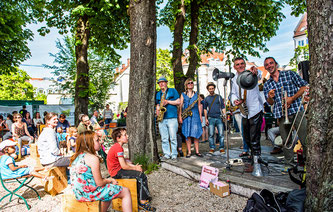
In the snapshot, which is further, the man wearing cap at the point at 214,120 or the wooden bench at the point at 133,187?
the man wearing cap at the point at 214,120

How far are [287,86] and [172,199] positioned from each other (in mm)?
3026

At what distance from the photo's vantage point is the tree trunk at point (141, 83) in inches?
216

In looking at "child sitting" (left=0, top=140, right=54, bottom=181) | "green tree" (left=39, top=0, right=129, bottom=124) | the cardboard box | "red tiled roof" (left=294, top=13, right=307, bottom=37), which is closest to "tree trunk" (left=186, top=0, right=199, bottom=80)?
"green tree" (left=39, top=0, right=129, bottom=124)

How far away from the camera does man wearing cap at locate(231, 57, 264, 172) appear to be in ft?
13.2

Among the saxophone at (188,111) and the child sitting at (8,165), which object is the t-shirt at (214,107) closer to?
the saxophone at (188,111)

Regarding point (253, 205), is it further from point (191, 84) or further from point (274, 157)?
point (191, 84)

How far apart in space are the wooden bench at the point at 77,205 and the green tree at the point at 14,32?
11.3 metres

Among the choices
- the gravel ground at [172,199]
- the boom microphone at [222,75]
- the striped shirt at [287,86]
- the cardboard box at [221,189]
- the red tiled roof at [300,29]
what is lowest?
the gravel ground at [172,199]

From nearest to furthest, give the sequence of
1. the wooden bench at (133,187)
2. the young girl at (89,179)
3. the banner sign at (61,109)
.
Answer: the young girl at (89,179) → the wooden bench at (133,187) → the banner sign at (61,109)

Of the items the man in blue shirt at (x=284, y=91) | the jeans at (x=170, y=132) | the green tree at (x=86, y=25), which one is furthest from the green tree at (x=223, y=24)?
the man in blue shirt at (x=284, y=91)

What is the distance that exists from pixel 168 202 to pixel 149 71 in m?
3.03

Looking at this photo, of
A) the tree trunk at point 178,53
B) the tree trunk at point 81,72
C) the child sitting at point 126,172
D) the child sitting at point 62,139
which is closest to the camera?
the child sitting at point 126,172

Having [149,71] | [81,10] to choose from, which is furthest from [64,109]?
[149,71]

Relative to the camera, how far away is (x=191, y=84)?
607cm
